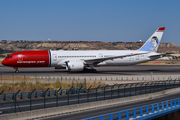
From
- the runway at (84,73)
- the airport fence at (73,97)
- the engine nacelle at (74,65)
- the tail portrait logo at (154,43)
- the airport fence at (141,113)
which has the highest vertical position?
the tail portrait logo at (154,43)

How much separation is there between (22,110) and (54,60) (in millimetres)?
35138

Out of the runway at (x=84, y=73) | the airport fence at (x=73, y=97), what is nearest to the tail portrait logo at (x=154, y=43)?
the runway at (x=84, y=73)

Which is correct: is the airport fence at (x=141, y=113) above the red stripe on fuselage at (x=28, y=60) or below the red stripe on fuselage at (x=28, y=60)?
below

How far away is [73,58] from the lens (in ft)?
202

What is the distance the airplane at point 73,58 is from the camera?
5800 centimetres

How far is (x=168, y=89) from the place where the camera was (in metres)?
40.4

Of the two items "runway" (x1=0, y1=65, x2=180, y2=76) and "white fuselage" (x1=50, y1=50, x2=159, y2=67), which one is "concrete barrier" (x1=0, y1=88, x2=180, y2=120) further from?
"white fuselage" (x1=50, y1=50, x2=159, y2=67)

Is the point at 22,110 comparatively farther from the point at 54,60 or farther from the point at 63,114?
the point at 54,60

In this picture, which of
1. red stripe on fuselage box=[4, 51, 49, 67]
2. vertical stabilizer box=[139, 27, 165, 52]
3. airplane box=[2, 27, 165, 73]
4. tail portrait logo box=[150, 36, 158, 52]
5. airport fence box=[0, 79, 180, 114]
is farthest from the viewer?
tail portrait logo box=[150, 36, 158, 52]

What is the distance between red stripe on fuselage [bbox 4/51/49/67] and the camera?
5788 centimetres

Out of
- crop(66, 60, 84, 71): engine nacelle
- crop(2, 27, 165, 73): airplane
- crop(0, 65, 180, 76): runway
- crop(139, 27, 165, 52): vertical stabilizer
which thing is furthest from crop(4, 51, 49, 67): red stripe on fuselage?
crop(139, 27, 165, 52): vertical stabilizer

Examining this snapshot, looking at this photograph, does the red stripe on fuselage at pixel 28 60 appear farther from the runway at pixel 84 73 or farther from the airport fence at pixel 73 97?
the airport fence at pixel 73 97

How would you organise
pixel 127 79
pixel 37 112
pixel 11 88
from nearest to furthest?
pixel 37 112
pixel 11 88
pixel 127 79

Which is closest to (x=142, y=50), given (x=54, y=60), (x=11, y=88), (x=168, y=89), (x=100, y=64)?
(x=100, y=64)
